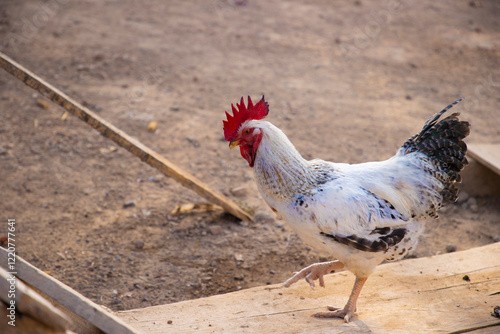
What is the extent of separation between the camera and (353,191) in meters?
2.87

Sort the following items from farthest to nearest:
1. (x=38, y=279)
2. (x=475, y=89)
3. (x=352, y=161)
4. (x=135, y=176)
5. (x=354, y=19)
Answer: (x=354, y=19) < (x=475, y=89) < (x=352, y=161) < (x=135, y=176) < (x=38, y=279)

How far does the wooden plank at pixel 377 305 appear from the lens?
271 centimetres

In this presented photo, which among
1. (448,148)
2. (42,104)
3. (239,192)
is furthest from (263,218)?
(42,104)

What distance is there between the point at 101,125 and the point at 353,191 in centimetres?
217

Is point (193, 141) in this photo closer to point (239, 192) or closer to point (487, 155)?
point (239, 192)

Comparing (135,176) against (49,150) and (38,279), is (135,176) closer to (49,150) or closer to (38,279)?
(49,150)

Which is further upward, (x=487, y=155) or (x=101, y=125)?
(x=487, y=155)

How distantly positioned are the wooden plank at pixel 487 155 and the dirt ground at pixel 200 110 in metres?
0.58

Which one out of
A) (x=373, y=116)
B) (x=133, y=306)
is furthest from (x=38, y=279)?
(x=373, y=116)

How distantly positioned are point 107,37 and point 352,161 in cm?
491

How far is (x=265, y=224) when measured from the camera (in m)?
4.47

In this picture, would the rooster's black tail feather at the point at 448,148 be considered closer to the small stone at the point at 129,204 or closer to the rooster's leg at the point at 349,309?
the rooster's leg at the point at 349,309

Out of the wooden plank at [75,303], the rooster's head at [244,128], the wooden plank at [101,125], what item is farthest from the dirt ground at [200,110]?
the wooden plank at [75,303]

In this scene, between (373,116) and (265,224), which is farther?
(373,116)
